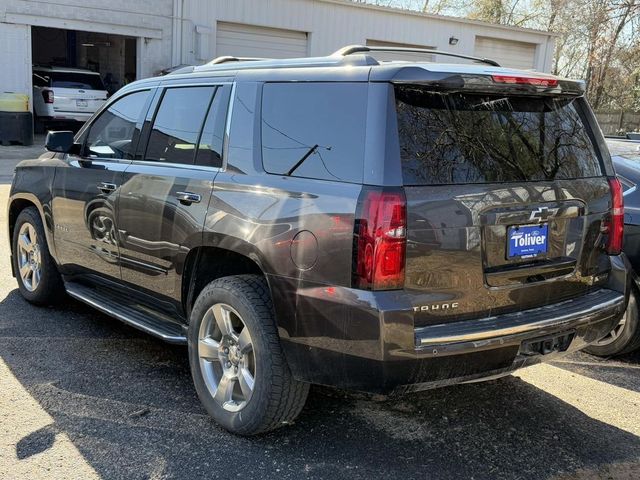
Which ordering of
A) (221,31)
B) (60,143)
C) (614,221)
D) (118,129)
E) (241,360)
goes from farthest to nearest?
(221,31)
(60,143)
(118,129)
(614,221)
(241,360)

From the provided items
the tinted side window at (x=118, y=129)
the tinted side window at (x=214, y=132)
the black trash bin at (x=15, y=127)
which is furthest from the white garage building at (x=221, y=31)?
the tinted side window at (x=214, y=132)

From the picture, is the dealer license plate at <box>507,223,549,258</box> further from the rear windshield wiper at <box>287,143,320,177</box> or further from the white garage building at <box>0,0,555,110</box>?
the white garage building at <box>0,0,555,110</box>

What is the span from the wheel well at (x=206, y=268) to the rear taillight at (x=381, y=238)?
2.76ft

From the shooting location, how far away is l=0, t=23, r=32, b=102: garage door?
57.4ft

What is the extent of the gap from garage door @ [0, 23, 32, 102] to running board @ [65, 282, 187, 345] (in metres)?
15.2

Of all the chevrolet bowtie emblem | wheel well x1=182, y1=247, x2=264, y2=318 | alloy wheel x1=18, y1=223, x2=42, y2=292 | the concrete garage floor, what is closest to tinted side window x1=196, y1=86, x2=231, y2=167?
wheel well x1=182, y1=247, x2=264, y2=318

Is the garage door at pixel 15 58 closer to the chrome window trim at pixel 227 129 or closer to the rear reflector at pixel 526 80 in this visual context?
the chrome window trim at pixel 227 129

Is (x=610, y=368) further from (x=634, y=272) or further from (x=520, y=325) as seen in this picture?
(x=520, y=325)

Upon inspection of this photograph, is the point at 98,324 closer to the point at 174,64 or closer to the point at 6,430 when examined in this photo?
the point at 6,430

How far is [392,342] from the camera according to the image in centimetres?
281

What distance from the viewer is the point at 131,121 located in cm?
448

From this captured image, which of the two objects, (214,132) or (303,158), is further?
(214,132)

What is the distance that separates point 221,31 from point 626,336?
17.5 metres

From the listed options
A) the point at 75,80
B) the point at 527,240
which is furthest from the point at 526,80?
the point at 75,80
